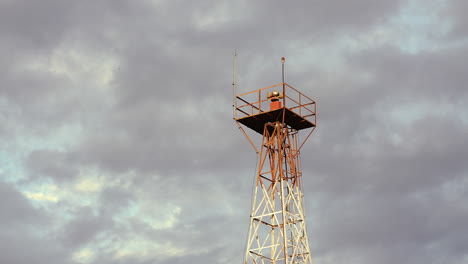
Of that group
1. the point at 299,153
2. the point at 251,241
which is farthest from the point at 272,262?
the point at 299,153

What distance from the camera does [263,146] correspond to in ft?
317

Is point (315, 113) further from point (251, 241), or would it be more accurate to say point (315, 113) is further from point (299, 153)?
point (251, 241)

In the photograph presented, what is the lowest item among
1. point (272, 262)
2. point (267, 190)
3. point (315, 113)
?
point (272, 262)

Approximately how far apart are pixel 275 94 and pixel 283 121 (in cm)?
233

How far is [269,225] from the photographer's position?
93.8 m

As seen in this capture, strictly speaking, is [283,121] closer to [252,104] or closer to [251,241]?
[252,104]

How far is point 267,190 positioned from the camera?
95.5 meters

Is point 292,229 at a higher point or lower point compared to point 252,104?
lower

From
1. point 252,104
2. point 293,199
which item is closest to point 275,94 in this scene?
point 252,104

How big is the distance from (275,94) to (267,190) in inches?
310

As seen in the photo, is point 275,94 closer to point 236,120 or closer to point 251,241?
point 236,120

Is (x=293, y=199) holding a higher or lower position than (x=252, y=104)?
lower

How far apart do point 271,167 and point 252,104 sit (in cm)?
542

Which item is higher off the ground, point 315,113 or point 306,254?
point 315,113
